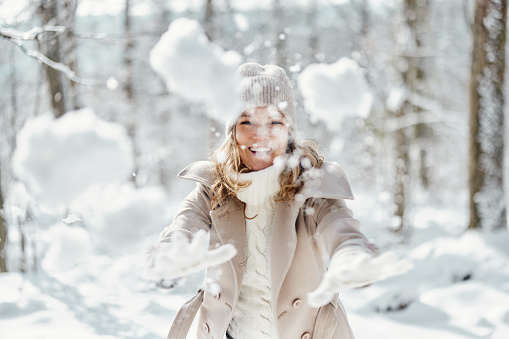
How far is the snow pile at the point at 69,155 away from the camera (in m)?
1.04

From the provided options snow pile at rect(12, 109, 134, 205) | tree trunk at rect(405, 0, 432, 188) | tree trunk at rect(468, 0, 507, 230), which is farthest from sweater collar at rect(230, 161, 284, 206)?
tree trunk at rect(405, 0, 432, 188)

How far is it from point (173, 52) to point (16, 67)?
371cm

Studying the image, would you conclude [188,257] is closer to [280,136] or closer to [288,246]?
[288,246]

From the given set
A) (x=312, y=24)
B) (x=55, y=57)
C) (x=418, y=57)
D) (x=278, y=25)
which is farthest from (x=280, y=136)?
(x=312, y=24)

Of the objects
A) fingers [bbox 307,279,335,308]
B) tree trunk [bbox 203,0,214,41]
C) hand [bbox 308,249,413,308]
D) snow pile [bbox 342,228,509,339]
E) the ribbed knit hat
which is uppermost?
tree trunk [bbox 203,0,214,41]

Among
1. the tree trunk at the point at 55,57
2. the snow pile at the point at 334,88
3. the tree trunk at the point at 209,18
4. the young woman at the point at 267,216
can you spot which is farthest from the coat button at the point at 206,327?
the tree trunk at the point at 209,18

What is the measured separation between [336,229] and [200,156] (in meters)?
4.56

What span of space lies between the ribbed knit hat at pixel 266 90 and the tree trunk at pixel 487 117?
12.6 ft

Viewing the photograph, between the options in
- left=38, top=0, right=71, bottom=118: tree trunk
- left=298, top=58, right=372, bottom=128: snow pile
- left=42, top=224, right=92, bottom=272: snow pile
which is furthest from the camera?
left=38, top=0, right=71, bottom=118: tree trunk

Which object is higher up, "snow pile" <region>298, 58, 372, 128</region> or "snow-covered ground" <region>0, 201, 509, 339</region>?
"snow pile" <region>298, 58, 372, 128</region>

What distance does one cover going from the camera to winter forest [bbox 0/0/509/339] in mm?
1213

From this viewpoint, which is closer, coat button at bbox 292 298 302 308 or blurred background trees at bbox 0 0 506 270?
coat button at bbox 292 298 302 308

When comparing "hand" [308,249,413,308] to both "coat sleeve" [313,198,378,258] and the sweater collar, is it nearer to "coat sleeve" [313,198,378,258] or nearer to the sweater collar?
"coat sleeve" [313,198,378,258]

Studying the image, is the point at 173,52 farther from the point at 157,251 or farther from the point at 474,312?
the point at 474,312
